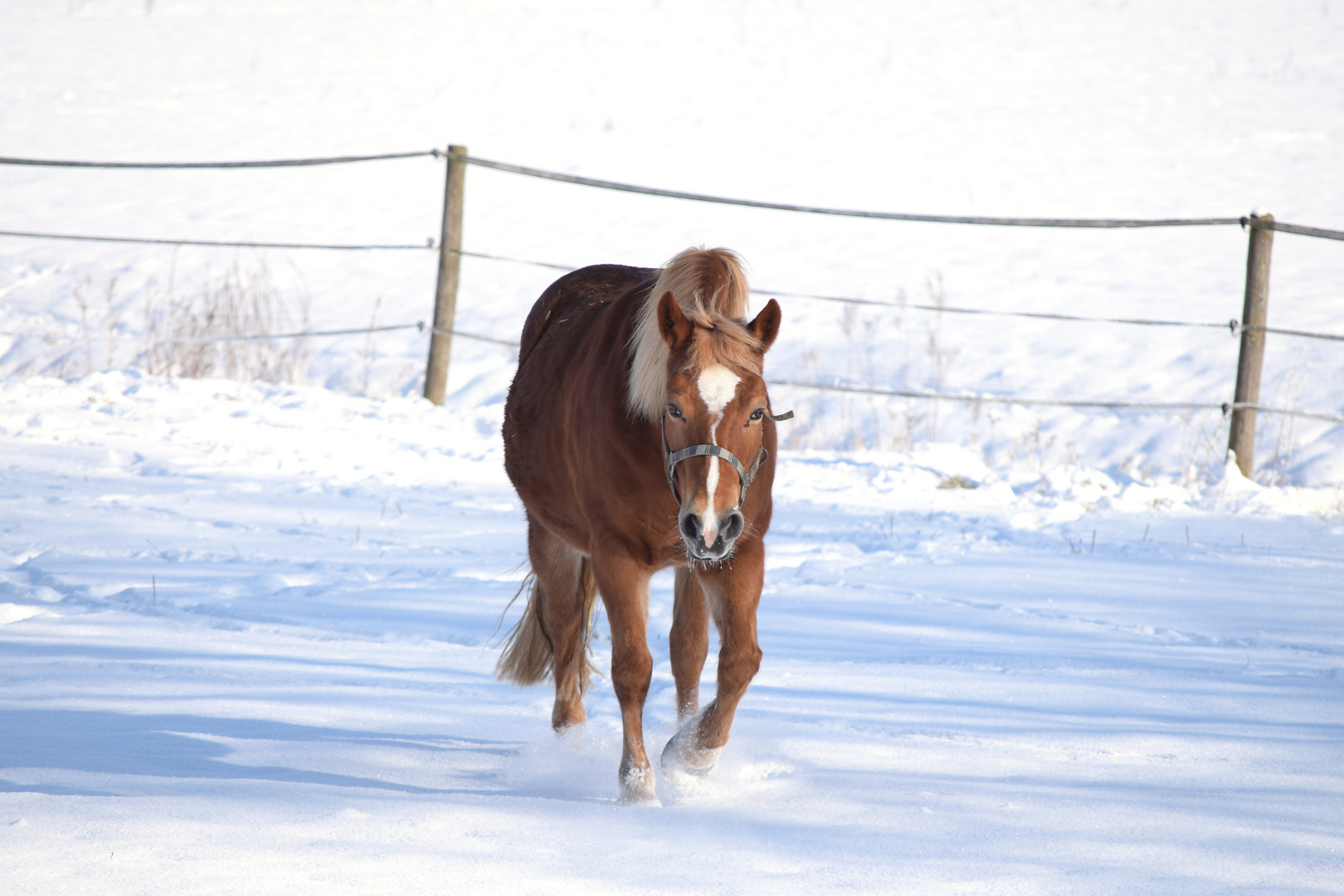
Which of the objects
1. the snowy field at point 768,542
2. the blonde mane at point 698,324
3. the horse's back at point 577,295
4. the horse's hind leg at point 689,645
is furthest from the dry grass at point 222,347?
the blonde mane at point 698,324

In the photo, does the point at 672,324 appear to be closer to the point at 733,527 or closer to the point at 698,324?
the point at 698,324

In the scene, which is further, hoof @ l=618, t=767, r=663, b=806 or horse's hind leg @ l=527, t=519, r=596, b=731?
horse's hind leg @ l=527, t=519, r=596, b=731

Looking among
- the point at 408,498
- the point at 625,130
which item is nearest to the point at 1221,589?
the point at 408,498

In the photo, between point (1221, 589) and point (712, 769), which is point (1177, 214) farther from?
point (712, 769)

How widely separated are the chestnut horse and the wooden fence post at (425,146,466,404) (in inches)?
172

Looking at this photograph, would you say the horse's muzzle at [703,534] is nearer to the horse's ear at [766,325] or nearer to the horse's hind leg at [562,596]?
the horse's ear at [766,325]

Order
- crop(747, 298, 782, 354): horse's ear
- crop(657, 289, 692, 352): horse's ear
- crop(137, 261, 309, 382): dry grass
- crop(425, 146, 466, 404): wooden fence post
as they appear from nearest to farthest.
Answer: crop(657, 289, 692, 352): horse's ear
crop(747, 298, 782, 354): horse's ear
crop(425, 146, 466, 404): wooden fence post
crop(137, 261, 309, 382): dry grass

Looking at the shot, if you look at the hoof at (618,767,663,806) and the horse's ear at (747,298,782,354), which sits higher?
the horse's ear at (747,298,782,354)

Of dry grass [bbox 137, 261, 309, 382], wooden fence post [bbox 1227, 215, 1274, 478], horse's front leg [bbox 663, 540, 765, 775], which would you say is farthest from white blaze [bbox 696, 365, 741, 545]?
dry grass [bbox 137, 261, 309, 382]

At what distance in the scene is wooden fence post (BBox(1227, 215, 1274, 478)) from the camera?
6.15 meters

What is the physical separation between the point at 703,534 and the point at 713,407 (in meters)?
0.26

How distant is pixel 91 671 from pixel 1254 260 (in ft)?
20.1

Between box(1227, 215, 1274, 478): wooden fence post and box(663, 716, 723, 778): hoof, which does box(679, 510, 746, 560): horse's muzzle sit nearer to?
box(663, 716, 723, 778): hoof

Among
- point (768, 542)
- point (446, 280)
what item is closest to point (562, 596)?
point (768, 542)
